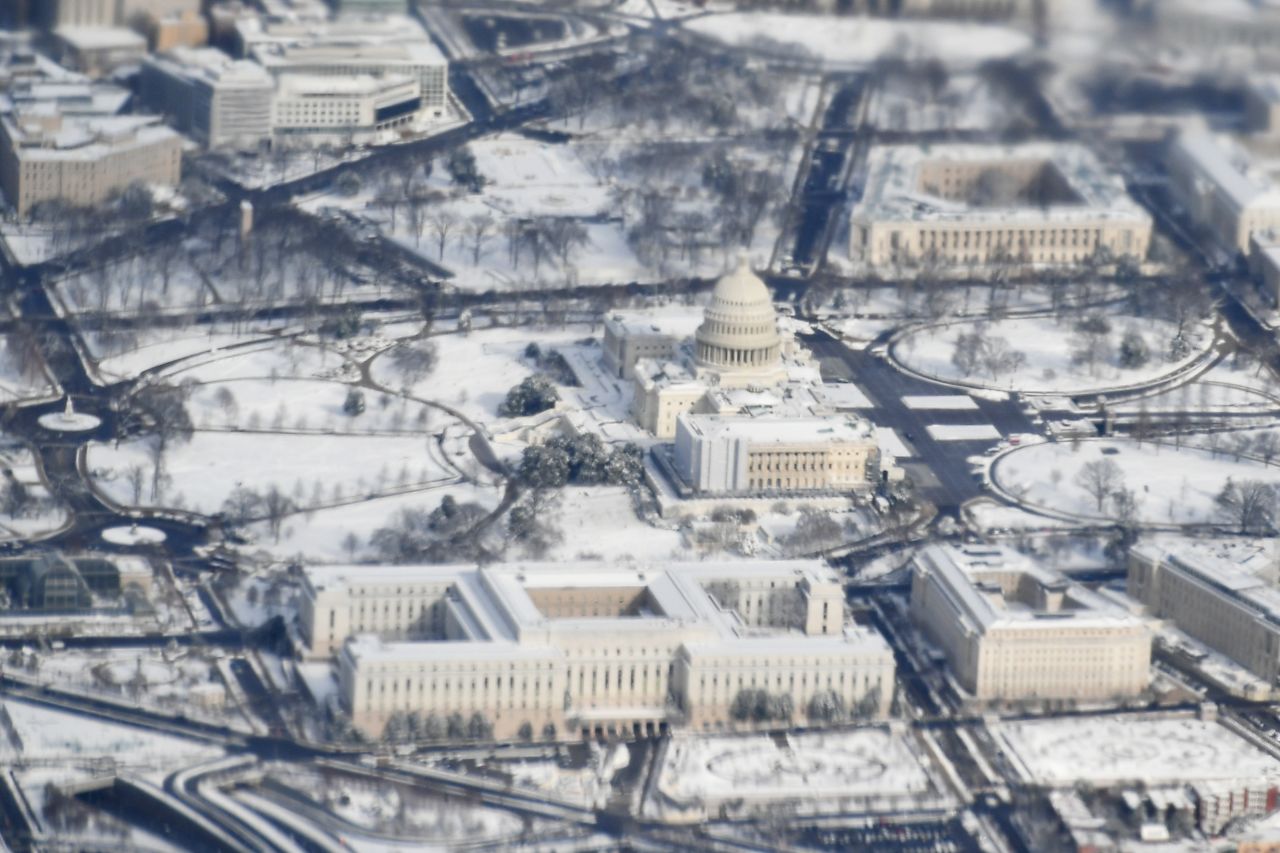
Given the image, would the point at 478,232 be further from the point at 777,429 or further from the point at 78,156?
the point at 777,429

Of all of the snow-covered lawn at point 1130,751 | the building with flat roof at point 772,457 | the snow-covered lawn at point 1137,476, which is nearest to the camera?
the snow-covered lawn at point 1130,751

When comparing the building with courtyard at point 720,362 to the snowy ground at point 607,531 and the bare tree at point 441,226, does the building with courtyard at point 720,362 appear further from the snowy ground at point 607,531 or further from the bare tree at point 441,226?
the bare tree at point 441,226

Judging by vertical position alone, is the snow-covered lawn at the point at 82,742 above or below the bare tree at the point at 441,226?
below

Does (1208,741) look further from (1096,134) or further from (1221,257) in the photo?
(1096,134)

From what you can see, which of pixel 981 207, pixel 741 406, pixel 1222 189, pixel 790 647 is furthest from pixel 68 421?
pixel 1222 189

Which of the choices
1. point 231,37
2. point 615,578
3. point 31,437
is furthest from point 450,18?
point 615,578

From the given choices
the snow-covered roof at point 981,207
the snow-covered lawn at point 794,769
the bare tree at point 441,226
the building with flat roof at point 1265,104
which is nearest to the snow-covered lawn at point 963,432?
the snow-covered roof at point 981,207

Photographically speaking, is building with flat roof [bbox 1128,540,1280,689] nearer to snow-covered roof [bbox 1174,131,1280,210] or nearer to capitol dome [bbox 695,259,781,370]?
capitol dome [bbox 695,259,781,370]
